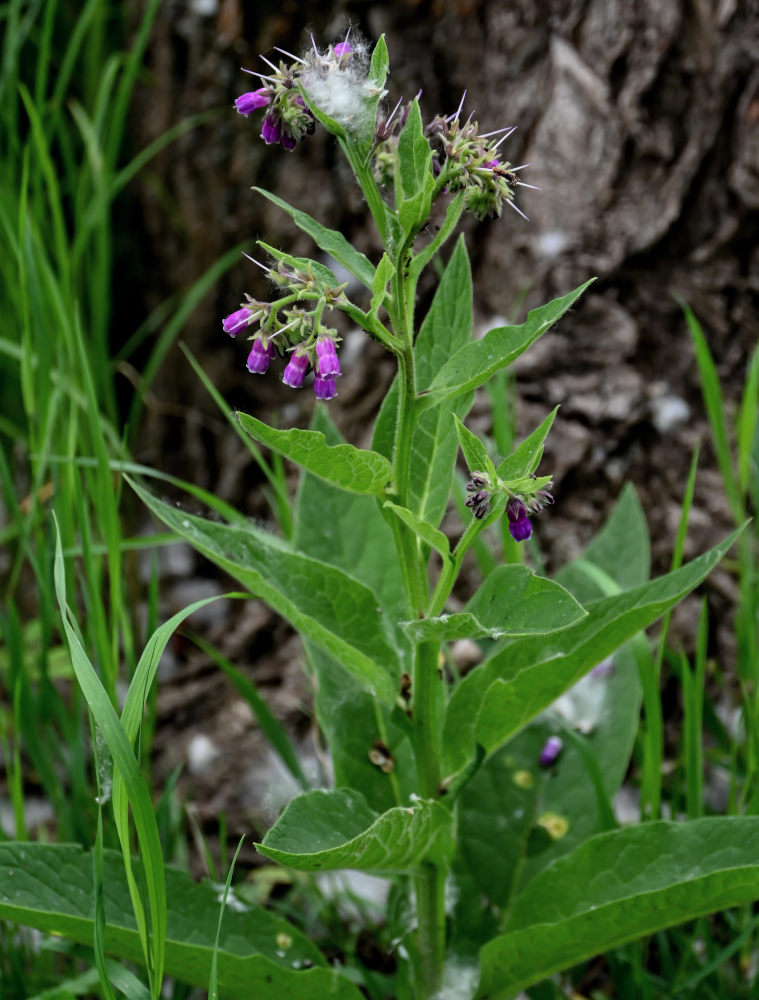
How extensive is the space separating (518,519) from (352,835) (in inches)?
19.6

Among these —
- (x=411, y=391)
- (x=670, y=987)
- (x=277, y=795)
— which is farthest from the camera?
(x=277, y=795)

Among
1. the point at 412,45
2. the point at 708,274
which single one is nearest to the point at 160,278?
the point at 412,45

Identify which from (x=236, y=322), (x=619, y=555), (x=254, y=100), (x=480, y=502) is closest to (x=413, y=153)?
(x=254, y=100)

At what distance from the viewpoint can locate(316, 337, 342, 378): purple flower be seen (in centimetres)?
115

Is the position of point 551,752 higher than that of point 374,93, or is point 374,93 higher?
point 374,93

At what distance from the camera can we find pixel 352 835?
132cm

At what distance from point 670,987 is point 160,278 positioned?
2.46 meters

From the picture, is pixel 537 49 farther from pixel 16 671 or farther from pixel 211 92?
pixel 16 671

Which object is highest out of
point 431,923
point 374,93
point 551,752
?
point 374,93

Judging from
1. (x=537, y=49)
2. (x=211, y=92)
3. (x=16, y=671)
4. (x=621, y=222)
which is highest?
(x=211, y=92)

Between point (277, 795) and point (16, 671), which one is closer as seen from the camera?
point (16, 671)

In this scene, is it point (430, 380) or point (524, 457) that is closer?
point (524, 457)

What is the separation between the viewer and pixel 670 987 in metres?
1.60

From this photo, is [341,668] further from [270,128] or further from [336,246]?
[270,128]
